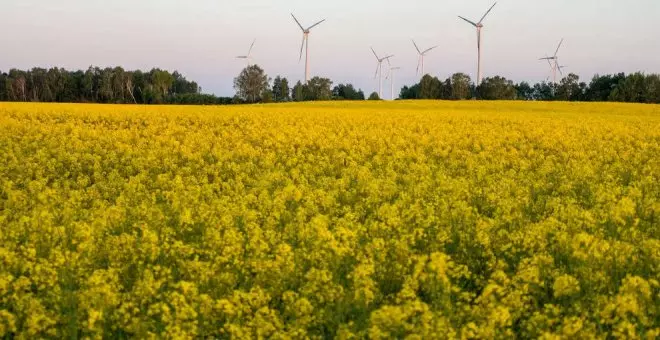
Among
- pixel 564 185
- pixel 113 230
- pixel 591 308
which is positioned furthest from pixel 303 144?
pixel 591 308

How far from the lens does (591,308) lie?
6.59m

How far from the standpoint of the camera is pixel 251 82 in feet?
425

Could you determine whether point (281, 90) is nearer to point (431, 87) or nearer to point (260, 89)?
point (260, 89)

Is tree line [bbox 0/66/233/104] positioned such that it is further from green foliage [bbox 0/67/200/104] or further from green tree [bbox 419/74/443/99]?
green tree [bbox 419/74/443/99]

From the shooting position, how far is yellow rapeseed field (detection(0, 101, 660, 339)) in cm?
621

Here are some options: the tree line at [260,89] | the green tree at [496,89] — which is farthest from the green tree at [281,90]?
the green tree at [496,89]

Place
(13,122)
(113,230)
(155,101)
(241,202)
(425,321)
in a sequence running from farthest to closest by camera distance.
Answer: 1. (155,101)
2. (13,122)
3. (241,202)
4. (113,230)
5. (425,321)

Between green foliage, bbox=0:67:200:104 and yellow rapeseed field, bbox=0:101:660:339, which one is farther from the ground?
green foliage, bbox=0:67:200:104

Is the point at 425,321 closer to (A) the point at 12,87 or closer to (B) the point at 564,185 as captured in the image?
(B) the point at 564,185

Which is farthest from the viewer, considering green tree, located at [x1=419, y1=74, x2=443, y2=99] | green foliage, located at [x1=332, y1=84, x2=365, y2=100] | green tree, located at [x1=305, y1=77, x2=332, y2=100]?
green foliage, located at [x1=332, y1=84, x2=365, y2=100]

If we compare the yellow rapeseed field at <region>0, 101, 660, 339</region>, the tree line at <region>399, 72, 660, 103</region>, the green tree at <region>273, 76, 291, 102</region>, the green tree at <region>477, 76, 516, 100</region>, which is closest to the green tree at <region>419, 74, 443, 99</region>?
the tree line at <region>399, 72, 660, 103</region>

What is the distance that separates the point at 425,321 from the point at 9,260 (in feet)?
15.7

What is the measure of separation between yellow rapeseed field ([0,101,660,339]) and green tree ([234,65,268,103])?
107 meters

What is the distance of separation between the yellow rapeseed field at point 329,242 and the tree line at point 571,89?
69.4 m
